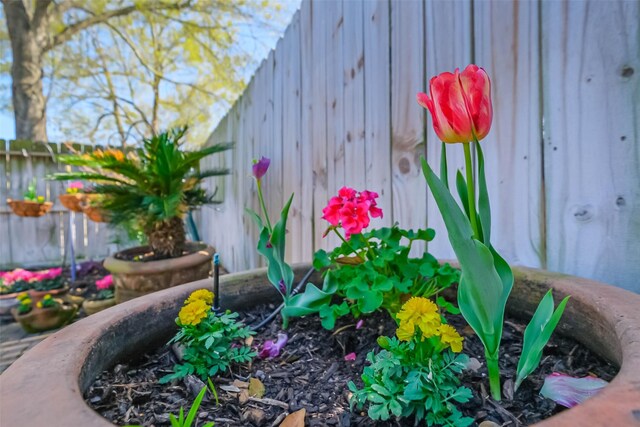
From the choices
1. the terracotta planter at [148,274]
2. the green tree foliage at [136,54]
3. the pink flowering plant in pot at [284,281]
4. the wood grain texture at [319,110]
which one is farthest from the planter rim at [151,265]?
the green tree foliage at [136,54]

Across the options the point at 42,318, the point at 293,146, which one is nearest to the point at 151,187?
the point at 293,146

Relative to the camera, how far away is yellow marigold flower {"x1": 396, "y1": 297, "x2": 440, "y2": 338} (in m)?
0.47

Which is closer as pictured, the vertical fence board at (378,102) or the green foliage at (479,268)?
the green foliage at (479,268)

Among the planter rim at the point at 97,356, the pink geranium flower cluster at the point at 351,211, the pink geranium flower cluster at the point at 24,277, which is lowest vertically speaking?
the pink geranium flower cluster at the point at 24,277

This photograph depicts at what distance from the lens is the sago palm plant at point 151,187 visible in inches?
85.8

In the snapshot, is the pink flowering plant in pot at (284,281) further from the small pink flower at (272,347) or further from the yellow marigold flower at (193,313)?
the yellow marigold flower at (193,313)

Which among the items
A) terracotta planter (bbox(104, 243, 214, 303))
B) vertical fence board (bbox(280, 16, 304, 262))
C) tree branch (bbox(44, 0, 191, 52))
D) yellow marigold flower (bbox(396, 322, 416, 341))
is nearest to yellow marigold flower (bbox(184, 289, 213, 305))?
yellow marigold flower (bbox(396, 322, 416, 341))

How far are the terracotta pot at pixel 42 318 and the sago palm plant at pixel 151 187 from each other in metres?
0.82

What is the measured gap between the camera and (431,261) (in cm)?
80

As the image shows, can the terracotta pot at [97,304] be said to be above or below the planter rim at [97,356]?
below

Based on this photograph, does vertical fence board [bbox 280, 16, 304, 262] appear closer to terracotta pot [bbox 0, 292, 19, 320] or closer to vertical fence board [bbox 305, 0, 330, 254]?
vertical fence board [bbox 305, 0, 330, 254]

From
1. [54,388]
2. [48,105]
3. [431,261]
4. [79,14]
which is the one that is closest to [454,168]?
[431,261]

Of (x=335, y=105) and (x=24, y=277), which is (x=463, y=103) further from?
(x=24, y=277)

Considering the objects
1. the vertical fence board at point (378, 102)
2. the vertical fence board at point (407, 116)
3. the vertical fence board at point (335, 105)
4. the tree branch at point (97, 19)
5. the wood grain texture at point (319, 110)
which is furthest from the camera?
the tree branch at point (97, 19)
